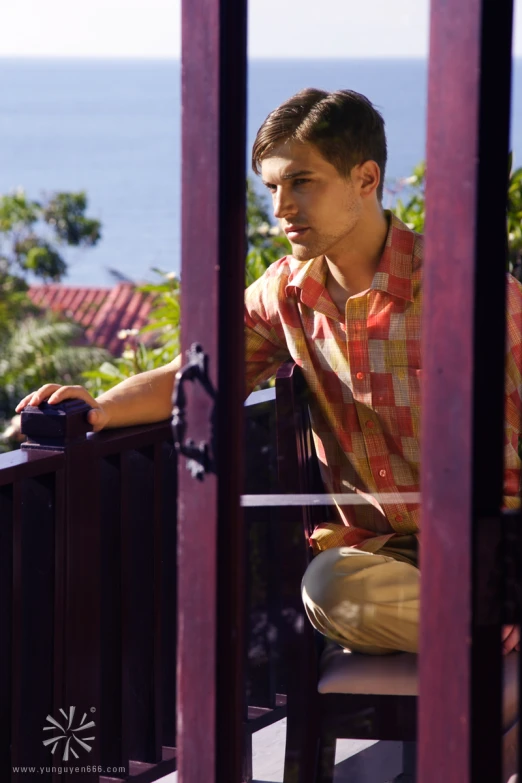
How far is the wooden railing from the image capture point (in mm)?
2023

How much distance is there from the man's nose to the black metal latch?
1.06 ft

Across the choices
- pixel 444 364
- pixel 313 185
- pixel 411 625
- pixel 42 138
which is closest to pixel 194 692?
pixel 411 625

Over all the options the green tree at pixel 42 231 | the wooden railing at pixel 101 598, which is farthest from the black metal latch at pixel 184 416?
the green tree at pixel 42 231

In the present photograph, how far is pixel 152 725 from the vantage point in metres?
2.65

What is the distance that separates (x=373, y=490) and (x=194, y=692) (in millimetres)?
456

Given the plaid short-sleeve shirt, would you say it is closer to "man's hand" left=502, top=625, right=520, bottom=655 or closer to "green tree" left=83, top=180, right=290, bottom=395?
"green tree" left=83, top=180, right=290, bottom=395

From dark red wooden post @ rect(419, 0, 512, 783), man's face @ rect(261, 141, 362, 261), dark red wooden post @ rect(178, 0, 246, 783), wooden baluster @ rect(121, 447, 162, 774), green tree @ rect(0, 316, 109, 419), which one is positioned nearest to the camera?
dark red wooden post @ rect(419, 0, 512, 783)

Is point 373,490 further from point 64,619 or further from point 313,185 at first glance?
point 64,619

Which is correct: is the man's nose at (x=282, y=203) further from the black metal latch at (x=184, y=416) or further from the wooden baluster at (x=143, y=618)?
the wooden baluster at (x=143, y=618)

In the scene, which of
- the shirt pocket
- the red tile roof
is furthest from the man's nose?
the red tile roof

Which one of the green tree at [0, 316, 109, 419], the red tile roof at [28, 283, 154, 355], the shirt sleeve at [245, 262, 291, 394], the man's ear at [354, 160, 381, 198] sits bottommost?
the shirt sleeve at [245, 262, 291, 394]

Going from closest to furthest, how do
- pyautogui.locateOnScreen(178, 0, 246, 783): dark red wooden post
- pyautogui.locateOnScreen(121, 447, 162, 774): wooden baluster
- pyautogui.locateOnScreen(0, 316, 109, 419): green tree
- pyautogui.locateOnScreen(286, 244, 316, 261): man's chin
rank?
pyautogui.locateOnScreen(178, 0, 246, 783): dark red wooden post, pyautogui.locateOnScreen(286, 244, 316, 261): man's chin, pyautogui.locateOnScreen(121, 447, 162, 774): wooden baluster, pyautogui.locateOnScreen(0, 316, 109, 419): green tree

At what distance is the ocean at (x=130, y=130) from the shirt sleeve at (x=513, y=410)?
0.30m

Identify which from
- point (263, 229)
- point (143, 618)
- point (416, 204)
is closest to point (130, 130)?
point (143, 618)
